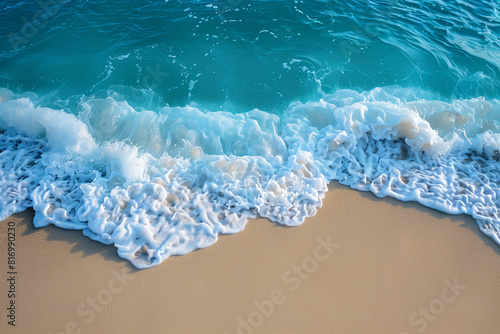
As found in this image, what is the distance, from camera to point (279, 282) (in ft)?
13.7

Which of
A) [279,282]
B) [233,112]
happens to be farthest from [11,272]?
[233,112]

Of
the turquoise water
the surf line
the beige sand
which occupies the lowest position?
the beige sand

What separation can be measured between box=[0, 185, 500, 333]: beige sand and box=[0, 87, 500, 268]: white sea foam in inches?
10.5

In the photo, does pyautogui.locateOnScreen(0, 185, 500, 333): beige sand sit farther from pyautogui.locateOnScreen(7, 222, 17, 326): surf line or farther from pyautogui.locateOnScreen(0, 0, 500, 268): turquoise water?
pyautogui.locateOnScreen(0, 0, 500, 268): turquoise water

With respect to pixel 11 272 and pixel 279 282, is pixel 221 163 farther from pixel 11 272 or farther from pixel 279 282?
pixel 11 272

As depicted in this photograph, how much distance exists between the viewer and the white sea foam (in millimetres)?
4883

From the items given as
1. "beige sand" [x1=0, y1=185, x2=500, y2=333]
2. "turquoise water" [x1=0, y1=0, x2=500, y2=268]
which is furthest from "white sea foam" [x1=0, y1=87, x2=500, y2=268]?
"beige sand" [x1=0, y1=185, x2=500, y2=333]

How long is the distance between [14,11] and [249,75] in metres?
6.35

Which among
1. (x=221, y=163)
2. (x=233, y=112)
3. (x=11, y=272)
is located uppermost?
(x=233, y=112)

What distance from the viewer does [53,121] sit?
19.7ft

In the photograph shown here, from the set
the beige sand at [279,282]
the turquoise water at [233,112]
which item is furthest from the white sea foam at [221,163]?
the beige sand at [279,282]

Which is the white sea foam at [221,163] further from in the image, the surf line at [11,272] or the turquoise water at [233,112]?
the surf line at [11,272]

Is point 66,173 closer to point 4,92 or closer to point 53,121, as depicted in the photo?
point 53,121

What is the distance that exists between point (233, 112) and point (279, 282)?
365 centimetres
